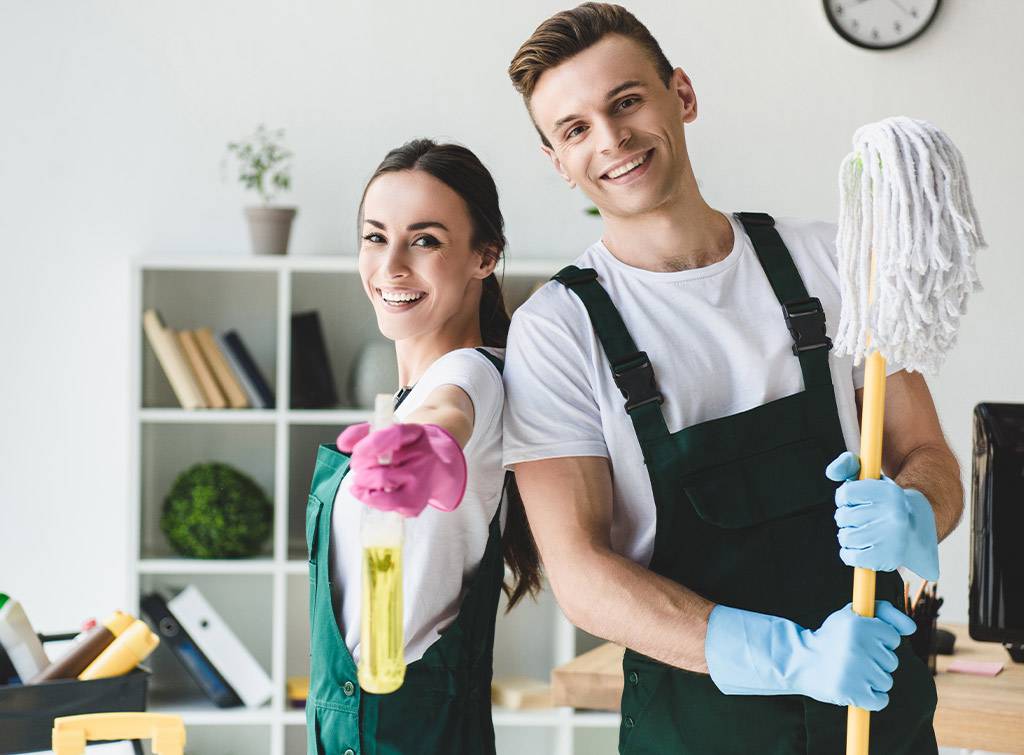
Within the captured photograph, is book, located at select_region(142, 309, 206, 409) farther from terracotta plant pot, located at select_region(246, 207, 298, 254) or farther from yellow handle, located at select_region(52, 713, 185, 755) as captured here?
yellow handle, located at select_region(52, 713, 185, 755)

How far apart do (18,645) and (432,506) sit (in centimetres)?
106

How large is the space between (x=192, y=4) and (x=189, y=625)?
1818 millimetres

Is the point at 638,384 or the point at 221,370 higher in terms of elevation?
the point at 221,370

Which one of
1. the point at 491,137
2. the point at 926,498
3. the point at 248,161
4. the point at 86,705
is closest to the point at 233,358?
the point at 248,161

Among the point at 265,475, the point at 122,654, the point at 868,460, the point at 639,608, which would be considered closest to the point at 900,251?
the point at 868,460

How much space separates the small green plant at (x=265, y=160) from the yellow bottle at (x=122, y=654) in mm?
1638

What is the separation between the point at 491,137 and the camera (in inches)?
133

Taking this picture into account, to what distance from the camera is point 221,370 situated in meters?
3.14

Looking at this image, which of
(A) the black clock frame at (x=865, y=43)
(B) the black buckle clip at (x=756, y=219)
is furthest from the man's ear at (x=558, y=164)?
(A) the black clock frame at (x=865, y=43)

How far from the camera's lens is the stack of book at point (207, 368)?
10.1 feet

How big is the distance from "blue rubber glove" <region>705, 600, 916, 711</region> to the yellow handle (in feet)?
2.55

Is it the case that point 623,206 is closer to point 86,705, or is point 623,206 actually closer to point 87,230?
point 86,705

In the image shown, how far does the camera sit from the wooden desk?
180 centimetres

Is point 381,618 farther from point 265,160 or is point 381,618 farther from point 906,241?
point 265,160
